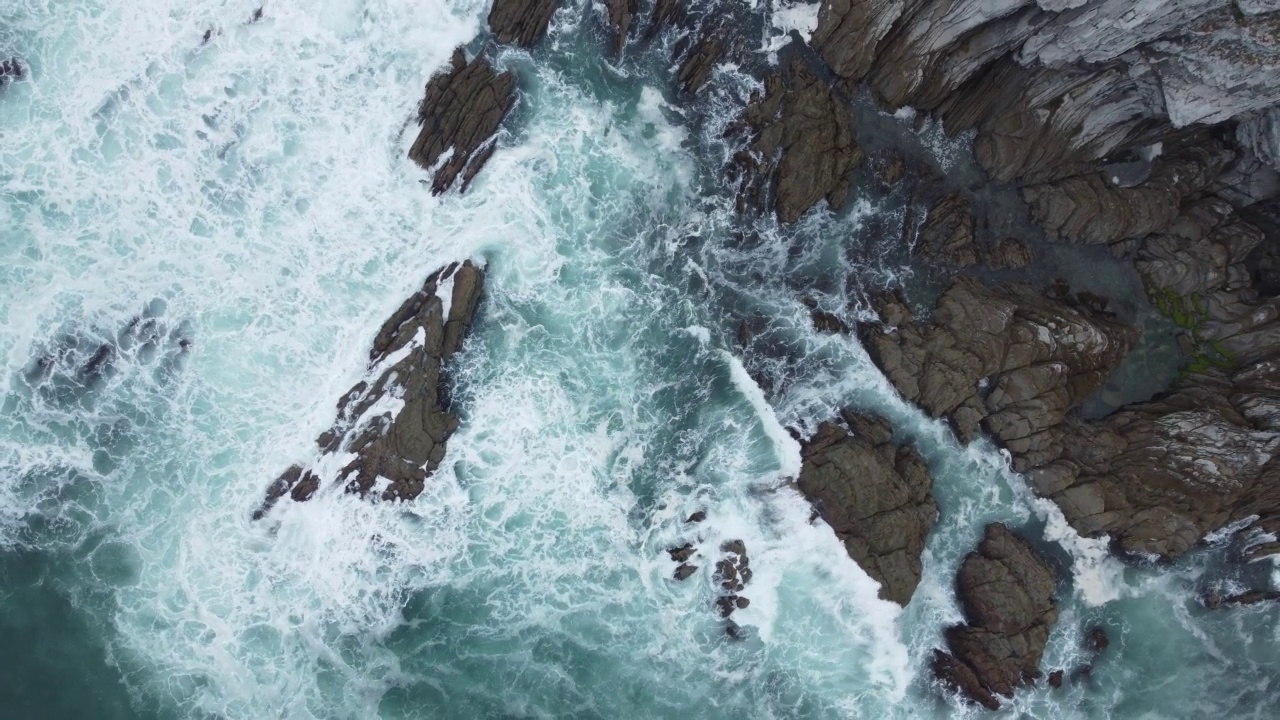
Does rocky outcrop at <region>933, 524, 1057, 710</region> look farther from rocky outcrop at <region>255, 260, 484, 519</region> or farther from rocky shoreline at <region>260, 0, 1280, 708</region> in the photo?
rocky outcrop at <region>255, 260, 484, 519</region>

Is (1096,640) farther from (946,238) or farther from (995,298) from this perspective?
(946,238)

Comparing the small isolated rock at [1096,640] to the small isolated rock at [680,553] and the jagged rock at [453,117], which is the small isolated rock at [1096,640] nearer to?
the small isolated rock at [680,553]

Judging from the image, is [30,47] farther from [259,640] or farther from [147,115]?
[259,640]

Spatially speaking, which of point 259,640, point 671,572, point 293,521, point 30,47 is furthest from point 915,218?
point 30,47

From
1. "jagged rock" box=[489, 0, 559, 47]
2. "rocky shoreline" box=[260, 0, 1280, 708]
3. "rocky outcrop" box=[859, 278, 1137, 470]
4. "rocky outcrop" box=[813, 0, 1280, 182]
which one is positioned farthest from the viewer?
"rocky outcrop" box=[859, 278, 1137, 470]

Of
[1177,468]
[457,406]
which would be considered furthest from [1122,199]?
[457,406]

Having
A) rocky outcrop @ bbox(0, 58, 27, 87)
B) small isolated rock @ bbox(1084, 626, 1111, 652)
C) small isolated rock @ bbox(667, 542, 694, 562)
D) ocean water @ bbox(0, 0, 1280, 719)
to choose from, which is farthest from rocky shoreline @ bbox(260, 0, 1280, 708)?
rocky outcrop @ bbox(0, 58, 27, 87)

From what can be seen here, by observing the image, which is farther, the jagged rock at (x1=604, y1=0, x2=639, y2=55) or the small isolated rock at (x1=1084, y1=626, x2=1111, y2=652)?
the small isolated rock at (x1=1084, y1=626, x2=1111, y2=652)
